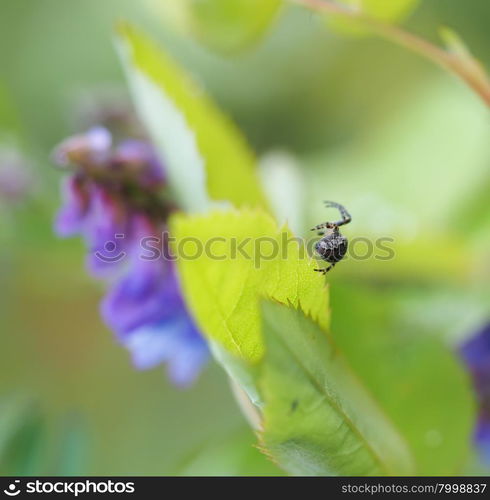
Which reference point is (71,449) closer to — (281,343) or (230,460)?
(230,460)

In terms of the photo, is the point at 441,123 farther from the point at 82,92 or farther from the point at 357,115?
the point at 82,92

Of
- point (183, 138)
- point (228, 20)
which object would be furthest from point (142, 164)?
point (228, 20)

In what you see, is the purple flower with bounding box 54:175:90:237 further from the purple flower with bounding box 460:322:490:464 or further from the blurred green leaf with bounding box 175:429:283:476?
the purple flower with bounding box 460:322:490:464

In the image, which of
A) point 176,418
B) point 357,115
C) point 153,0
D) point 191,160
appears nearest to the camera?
point 191,160

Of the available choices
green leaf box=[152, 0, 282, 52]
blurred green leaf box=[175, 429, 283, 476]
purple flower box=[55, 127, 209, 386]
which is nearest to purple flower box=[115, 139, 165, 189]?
purple flower box=[55, 127, 209, 386]

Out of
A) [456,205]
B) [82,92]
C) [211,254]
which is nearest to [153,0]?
[82,92]

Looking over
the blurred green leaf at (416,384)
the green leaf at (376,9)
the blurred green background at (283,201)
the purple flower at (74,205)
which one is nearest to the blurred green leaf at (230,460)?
the blurred green background at (283,201)

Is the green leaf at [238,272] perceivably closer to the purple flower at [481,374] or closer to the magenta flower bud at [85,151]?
the magenta flower bud at [85,151]
